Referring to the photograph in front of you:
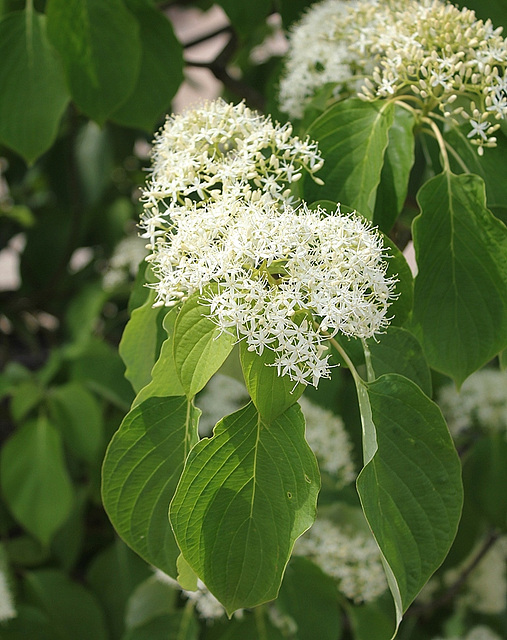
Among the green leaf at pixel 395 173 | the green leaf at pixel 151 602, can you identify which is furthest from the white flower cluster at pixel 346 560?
the green leaf at pixel 395 173

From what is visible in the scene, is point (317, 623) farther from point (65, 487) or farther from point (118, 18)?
point (118, 18)

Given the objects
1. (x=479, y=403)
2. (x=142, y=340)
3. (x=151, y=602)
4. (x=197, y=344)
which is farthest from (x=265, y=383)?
(x=479, y=403)

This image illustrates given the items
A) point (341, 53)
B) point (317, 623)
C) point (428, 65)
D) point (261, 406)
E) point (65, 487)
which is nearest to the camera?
point (261, 406)

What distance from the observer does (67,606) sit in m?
1.11

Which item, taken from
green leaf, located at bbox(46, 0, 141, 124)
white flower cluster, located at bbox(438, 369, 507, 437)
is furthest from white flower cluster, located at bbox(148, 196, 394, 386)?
white flower cluster, located at bbox(438, 369, 507, 437)

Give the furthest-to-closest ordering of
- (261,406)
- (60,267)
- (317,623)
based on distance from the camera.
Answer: (60,267)
(317,623)
(261,406)

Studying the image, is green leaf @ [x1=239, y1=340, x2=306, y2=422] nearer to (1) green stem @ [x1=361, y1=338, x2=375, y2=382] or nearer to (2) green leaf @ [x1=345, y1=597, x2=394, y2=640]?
(1) green stem @ [x1=361, y1=338, x2=375, y2=382]

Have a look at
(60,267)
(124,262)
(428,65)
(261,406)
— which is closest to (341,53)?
(428,65)

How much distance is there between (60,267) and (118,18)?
1.94ft

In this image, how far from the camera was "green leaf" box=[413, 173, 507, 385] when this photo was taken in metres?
0.57

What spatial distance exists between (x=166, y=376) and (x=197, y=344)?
6cm

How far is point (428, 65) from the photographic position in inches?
22.0

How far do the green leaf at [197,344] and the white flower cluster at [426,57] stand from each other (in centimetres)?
25

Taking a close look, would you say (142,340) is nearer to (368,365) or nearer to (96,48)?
(368,365)
